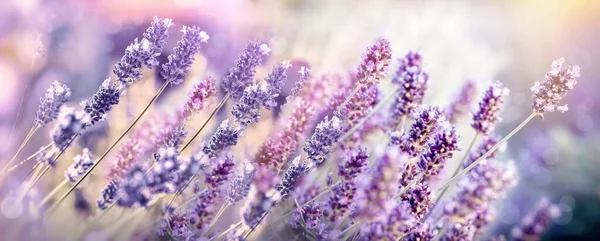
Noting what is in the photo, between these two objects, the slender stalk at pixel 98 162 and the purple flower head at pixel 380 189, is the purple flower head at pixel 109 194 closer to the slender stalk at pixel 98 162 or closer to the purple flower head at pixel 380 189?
the slender stalk at pixel 98 162

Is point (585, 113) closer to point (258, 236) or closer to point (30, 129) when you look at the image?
point (258, 236)

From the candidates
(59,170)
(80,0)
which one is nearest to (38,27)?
(80,0)

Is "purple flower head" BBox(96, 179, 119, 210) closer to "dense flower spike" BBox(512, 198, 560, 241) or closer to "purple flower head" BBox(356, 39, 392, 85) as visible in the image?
"purple flower head" BBox(356, 39, 392, 85)

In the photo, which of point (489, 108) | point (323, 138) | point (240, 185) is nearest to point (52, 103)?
point (240, 185)

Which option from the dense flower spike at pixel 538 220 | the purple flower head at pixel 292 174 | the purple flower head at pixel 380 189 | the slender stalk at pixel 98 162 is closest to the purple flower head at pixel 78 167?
the slender stalk at pixel 98 162

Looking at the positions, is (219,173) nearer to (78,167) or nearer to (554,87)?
(78,167)

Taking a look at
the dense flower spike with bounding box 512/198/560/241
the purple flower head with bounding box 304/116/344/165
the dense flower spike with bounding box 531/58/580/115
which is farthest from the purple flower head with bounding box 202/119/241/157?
the dense flower spike with bounding box 512/198/560/241

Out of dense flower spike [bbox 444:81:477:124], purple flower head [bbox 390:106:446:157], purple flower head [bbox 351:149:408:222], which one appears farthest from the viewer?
dense flower spike [bbox 444:81:477:124]
